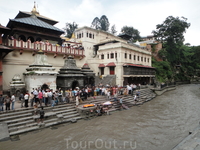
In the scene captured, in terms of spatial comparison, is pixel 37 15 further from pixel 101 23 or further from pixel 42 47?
pixel 101 23

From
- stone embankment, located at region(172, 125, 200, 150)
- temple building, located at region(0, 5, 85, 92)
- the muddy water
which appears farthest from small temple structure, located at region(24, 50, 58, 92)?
stone embankment, located at region(172, 125, 200, 150)

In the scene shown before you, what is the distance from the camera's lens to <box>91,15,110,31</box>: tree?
225ft

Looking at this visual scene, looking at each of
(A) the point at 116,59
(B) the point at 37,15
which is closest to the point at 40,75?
(A) the point at 116,59

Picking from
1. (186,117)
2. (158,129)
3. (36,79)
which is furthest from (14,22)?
(186,117)

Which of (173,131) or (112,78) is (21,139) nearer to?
(173,131)

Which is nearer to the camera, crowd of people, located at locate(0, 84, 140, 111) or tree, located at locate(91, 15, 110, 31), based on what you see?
crowd of people, located at locate(0, 84, 140, 111)

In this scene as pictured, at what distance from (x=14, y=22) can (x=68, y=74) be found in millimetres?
9937

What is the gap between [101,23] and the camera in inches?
2726

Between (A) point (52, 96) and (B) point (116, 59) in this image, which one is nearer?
(A) point (52, 96)

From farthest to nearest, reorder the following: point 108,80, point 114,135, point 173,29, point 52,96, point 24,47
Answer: point 173,29 < point 108,80 < point 24,47 < point 52,96 < point 114,135

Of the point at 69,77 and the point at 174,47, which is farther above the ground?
the point at 174,47

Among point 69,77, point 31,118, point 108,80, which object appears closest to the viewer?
point 31,118

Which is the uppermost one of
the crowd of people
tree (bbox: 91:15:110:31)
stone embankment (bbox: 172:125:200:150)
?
tree (bbox: 91:15:110:31)

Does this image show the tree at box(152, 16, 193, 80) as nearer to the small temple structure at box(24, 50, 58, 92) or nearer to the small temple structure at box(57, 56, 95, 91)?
the small temple structure at box(57, 56, 95, 91)
